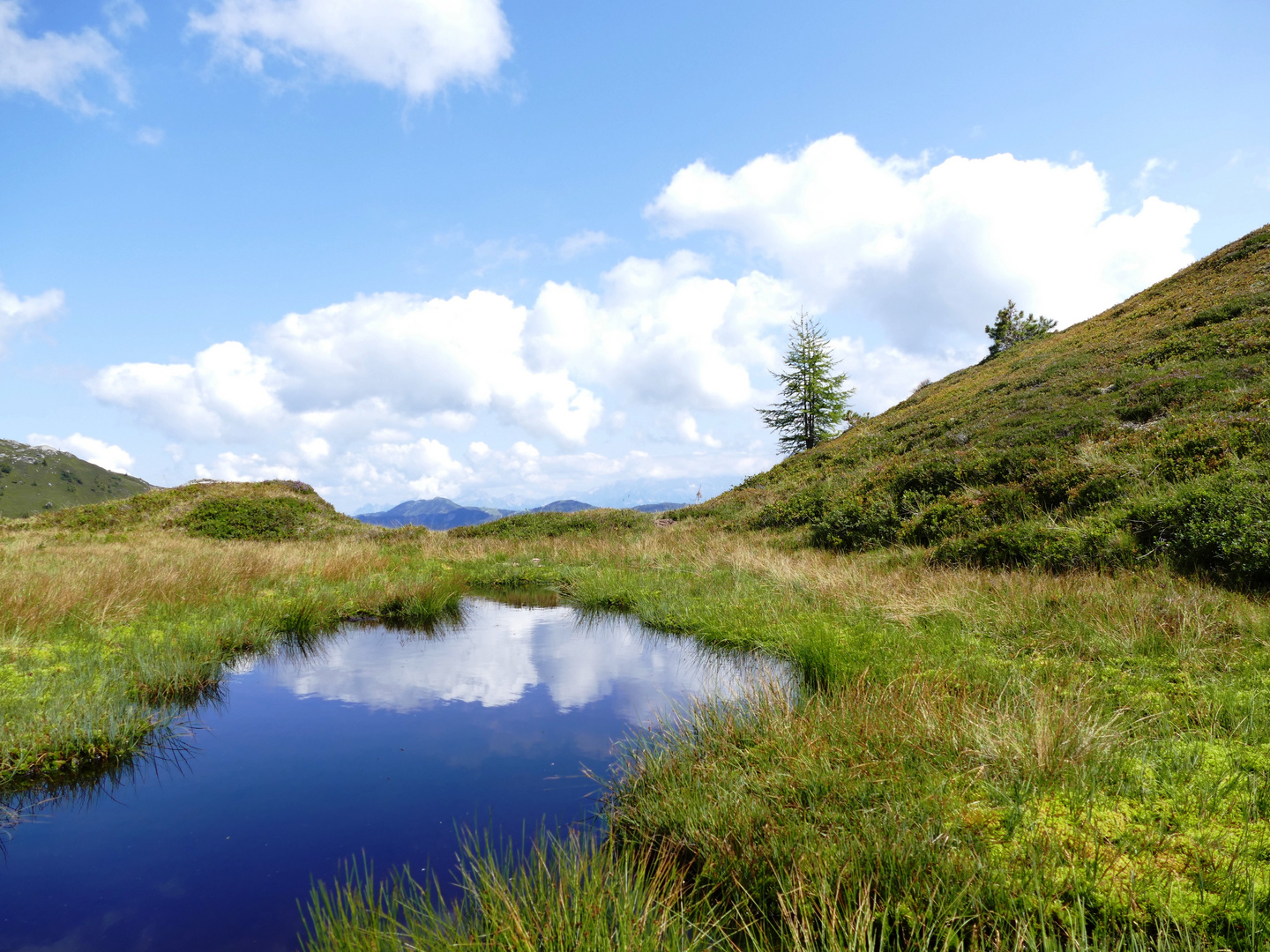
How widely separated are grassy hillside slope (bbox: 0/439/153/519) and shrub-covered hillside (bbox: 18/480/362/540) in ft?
541

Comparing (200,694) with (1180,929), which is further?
(200,694)

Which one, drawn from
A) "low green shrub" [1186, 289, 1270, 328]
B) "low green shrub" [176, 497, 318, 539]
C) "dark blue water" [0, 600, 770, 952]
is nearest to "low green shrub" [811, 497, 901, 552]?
"dark blue water" [0, 600, 770, 952]

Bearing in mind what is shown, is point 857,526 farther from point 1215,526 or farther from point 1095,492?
point 1215,526

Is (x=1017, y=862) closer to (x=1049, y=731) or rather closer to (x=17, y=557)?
(x=1049, y=731)

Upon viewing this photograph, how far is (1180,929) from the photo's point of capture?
2.37 meters

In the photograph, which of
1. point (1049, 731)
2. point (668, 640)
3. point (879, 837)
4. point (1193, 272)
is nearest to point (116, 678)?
point (668, 640)

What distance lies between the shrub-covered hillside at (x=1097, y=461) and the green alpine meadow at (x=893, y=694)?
0.09 metres

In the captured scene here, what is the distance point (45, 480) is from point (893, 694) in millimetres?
235311

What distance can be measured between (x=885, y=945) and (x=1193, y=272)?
41.1m

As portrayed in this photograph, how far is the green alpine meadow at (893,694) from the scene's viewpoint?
2.73 meters

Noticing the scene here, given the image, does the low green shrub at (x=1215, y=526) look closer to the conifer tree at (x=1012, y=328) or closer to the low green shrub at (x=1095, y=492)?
the low green shrub at (x=1095, y=492)

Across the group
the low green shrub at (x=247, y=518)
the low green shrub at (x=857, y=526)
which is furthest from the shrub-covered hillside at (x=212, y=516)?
the low green shrub at (x=857, y=526)

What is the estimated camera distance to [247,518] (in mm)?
28516

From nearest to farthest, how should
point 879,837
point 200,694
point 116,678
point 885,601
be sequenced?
1. point 879,837
2. point 116,678
3. point 200,694
4. point 885,601
